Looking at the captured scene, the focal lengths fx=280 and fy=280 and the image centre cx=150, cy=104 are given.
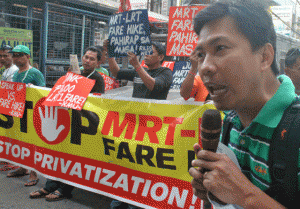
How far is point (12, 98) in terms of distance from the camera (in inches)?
175

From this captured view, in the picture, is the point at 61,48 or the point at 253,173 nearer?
the point at 253,173

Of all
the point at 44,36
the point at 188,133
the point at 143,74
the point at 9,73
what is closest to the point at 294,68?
the point at 188,133

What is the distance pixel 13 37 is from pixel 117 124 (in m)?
5.41

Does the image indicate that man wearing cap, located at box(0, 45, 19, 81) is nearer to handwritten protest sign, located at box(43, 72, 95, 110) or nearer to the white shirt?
the white shirt

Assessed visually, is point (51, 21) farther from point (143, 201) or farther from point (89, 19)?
point (143, 201)

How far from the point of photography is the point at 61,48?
9344 millimetres

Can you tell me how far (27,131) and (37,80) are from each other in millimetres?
868

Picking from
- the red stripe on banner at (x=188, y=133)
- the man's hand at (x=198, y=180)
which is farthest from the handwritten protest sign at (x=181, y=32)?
the man's hand at (x=198, y=180)

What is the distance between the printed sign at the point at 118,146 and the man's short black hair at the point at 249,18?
6.87ft

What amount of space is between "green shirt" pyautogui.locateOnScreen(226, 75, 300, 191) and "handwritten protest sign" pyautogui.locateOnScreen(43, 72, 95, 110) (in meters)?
2.96

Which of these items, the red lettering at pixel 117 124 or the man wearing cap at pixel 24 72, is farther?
the man wearing cap at pixel 24 72

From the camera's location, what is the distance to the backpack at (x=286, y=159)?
82cm

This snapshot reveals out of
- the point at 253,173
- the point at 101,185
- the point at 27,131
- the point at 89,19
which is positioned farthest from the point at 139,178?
the point at 89,19

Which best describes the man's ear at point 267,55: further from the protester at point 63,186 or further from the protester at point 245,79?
the protester at point 63,186
